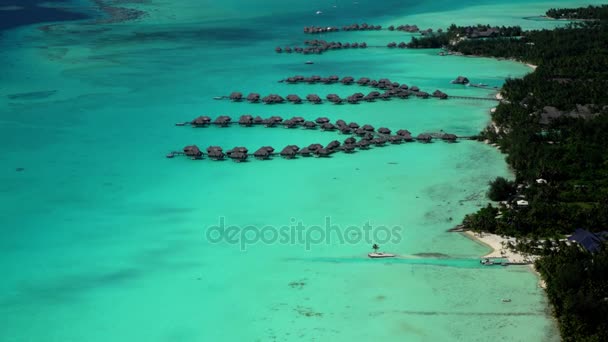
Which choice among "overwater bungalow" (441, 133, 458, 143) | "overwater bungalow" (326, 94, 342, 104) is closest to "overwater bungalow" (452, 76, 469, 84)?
"overwater bungalow" (326, 94, 342, 104)

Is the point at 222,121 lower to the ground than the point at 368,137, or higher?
higher

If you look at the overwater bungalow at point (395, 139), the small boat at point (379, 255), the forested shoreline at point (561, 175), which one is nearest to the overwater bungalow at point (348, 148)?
the overwater bungalow at point (395, 139)

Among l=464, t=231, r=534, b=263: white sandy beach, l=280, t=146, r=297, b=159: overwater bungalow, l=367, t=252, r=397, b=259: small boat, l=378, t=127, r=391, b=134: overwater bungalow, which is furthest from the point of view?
l=378, t=127, r=391, b=134: overwater bungalow

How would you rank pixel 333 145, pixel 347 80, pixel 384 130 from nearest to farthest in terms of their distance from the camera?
pixel 333 145, pixel 384 130, pixel 347 80

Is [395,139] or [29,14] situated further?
[29,14]

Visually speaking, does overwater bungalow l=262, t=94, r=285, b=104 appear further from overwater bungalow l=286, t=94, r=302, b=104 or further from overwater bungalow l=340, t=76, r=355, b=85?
overwater bungalow l=340, t=76, r=355, b=85

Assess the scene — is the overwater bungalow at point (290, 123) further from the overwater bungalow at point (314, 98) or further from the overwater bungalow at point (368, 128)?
the overwater bungalow at point (314, 98)

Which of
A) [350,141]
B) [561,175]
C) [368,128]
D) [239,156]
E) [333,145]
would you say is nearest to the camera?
[561,175]

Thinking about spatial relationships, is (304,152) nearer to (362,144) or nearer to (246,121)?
(362,144)

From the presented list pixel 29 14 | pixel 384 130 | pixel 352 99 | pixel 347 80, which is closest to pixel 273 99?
pixel 352 99
